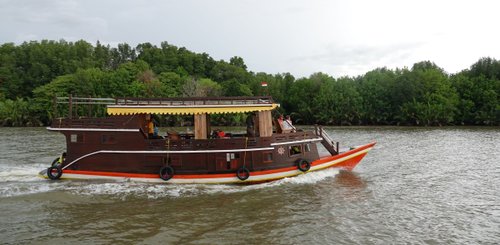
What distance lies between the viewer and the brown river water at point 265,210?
9.84 metres

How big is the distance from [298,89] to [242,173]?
185 feet

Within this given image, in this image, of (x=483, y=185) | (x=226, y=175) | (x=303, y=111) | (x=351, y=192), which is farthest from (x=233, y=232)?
(x=303, y=111)

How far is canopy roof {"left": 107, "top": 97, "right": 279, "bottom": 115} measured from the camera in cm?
1480

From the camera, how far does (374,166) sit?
20.3 metres

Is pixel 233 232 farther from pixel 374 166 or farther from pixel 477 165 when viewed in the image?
pixel 477 165

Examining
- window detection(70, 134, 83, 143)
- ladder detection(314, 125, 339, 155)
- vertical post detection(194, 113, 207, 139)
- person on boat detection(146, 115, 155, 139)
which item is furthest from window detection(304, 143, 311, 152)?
window detection(70, 134, 83, 143)

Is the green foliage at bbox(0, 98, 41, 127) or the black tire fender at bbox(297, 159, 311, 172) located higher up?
the green foliage at bbox(0, 98, 41, 127)

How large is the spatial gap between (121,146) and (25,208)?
405 centimetres

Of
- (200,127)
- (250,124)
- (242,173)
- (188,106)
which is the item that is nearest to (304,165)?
(242,173)

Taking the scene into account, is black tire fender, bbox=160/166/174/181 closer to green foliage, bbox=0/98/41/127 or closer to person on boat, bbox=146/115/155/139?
person on boat, bbox=146/115/155/139

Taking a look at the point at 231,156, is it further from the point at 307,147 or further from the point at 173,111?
the point at 307,147

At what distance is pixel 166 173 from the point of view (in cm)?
1493

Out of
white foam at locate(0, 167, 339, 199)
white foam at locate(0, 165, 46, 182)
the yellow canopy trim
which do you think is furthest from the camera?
white foam at locate(0, 165, 46, 182)

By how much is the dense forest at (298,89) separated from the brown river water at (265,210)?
3936 cm
